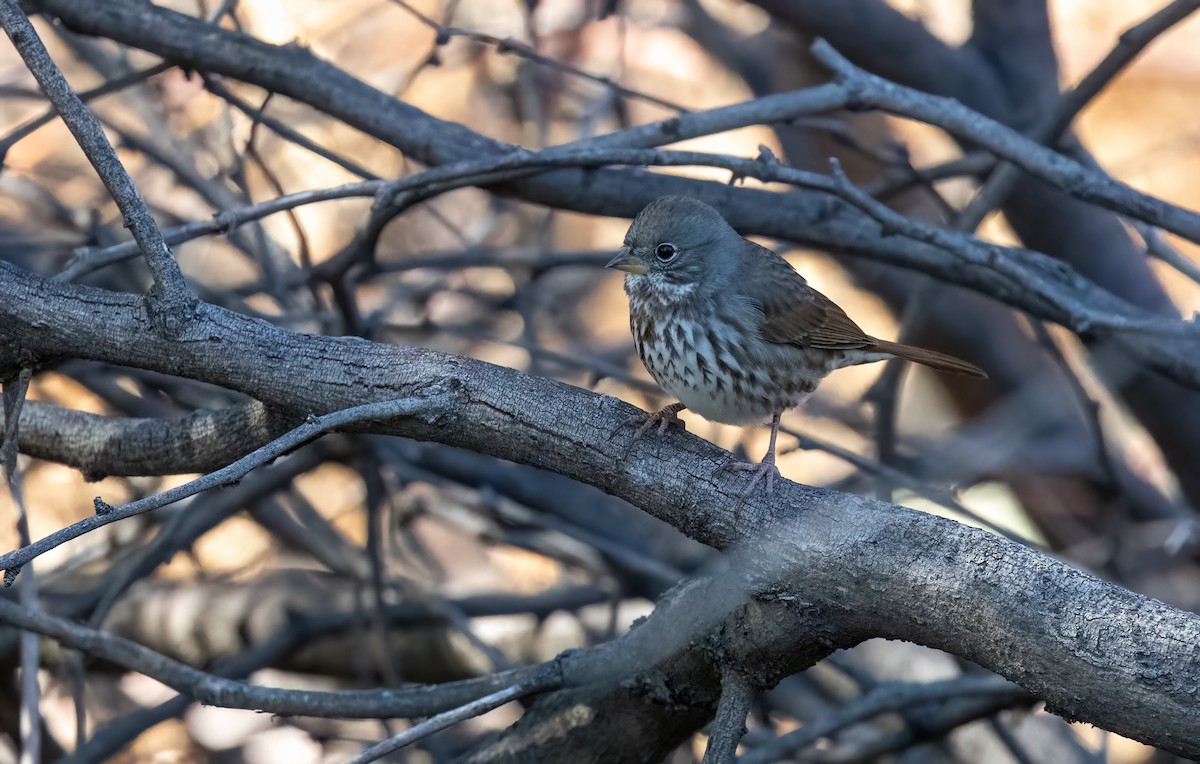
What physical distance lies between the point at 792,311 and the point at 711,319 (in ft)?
1.03

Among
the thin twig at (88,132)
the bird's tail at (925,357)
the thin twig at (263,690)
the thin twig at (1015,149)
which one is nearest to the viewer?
the thin twig at (88,132)

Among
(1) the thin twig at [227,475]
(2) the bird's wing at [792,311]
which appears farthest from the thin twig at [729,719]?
(2) the bird's wing at [792,311]

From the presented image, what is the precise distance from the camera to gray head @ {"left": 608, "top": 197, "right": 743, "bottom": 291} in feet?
11.2

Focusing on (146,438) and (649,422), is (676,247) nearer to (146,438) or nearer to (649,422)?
(649,422)

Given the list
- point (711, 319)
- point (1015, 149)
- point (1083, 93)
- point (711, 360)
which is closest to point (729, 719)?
point (711, 360)

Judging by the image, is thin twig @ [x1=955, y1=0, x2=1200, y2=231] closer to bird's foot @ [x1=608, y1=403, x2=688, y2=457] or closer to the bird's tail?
the bird's tail

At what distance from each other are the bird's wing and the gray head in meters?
0.12

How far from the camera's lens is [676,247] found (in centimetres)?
346

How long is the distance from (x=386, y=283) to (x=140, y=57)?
2072mm

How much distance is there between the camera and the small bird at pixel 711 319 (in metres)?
3.38

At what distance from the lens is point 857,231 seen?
3.66m

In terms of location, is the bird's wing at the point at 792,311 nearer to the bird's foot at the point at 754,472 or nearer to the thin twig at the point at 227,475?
the bird's foot at the point at 754,472

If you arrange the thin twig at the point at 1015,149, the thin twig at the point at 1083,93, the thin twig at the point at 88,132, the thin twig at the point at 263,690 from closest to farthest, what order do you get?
the thin twig at the point at 88,132 < the thin twig at the point at 263,690 < the thin twig at the point at 1015,149 < the thin twig at the point at 1083,93

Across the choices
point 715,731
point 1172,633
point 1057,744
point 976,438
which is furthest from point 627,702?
point 1057,744
